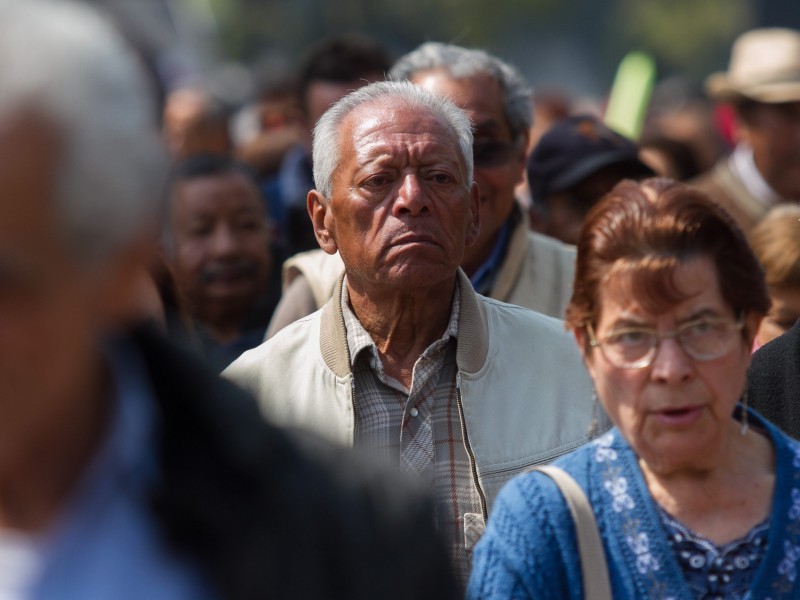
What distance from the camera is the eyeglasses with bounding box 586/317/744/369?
2891mm

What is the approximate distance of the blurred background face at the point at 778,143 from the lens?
7285 mm

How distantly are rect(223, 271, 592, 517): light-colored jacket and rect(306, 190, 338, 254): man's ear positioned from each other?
0.63ft

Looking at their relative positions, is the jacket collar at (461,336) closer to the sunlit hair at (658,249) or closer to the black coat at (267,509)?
the sunlit hair at (658,249)

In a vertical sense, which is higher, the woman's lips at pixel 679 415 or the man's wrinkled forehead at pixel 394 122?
the man's wrinkled forehead at pixel 394 122

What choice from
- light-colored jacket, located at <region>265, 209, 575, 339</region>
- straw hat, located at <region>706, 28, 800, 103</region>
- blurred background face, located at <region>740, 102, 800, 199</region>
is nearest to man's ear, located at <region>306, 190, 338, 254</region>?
light-colored jacket, located at <region>265, 209, 575, 339</region>

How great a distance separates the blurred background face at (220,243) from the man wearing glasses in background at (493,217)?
116cm

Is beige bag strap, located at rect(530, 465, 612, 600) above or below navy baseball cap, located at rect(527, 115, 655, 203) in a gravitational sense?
below

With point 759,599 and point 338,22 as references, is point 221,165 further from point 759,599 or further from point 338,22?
point 338,22

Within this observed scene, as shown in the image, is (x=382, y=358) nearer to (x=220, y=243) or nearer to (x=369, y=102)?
(x=369, y=102)

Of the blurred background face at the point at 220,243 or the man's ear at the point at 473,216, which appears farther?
the blurred background face at the point at 220,243

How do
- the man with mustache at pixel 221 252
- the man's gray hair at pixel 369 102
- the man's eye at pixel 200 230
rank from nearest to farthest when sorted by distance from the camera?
the man's gray hair at pixel 369 102 < the man with mustache at pixel 221 252 < the man's eye at pixel 200 230

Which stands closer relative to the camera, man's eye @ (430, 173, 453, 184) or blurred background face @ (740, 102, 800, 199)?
man's eye @ (430, 173, 453, 184)

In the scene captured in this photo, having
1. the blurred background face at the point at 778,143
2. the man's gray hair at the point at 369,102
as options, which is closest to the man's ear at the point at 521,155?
the man's gray hair at the point at 369,102

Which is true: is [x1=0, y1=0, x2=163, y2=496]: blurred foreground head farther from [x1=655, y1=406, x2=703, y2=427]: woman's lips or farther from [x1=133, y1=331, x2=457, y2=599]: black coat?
[x1=655, y1=406, x2=703, y2=427]: woman's lips
